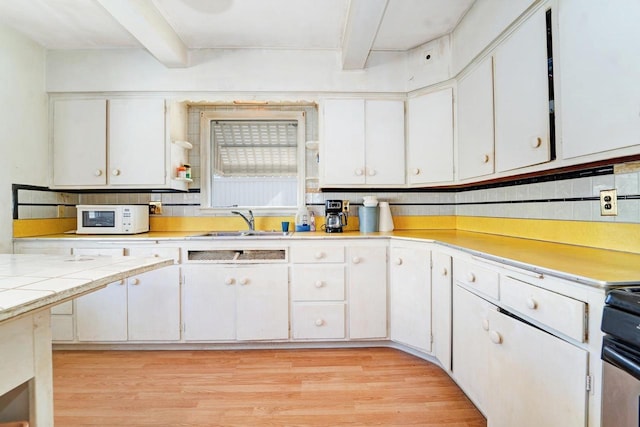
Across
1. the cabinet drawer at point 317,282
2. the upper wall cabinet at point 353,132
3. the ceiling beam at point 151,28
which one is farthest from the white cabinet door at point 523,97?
the ceiling beam at point 151,28

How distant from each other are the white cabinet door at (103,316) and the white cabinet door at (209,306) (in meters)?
0.47

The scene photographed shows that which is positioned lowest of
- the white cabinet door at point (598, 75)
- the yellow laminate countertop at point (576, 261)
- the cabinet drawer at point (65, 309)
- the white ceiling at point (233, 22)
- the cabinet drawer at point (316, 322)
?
the cabinet drawer at point (316, 322)

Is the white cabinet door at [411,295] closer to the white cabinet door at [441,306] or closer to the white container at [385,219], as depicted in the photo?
the white cabinet door at [441,306]

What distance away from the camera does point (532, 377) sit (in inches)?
44.6

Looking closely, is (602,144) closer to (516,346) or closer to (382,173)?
(516,346)

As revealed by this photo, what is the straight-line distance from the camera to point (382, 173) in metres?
2.63

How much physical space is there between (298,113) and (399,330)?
2148mm

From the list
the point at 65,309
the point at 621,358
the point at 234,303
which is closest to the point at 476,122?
the point at 621,358

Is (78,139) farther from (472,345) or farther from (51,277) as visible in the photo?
(472,345)

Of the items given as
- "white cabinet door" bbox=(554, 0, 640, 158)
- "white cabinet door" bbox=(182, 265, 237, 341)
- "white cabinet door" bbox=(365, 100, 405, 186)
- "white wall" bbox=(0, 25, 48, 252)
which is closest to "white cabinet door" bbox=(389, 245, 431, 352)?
"white cabinet door" bbox=(365, 100, 405, 186)

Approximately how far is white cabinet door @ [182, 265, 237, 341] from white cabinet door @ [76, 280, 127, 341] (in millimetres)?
470

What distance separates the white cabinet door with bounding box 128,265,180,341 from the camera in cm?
232

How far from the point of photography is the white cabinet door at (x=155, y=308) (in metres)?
2.32

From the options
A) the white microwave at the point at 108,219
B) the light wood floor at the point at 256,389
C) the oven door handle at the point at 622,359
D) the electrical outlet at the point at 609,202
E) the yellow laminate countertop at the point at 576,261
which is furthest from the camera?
the white microwave at the point at 108,219
